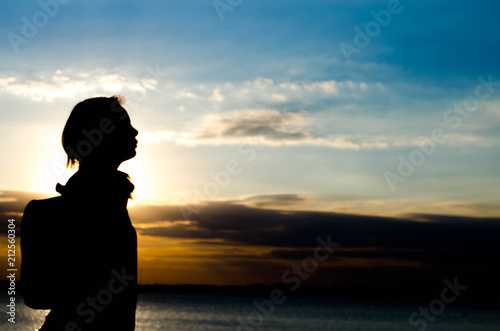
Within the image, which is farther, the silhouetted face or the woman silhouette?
the silhouetted face

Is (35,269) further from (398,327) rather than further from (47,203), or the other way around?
(398,327)

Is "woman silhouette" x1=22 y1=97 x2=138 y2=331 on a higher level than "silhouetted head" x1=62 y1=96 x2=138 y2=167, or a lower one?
lower

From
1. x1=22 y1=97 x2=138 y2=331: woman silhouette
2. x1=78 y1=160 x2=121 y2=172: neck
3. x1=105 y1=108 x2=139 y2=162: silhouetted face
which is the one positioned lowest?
x1=22 y1=97 x2=138 y2=331: woman silhouette

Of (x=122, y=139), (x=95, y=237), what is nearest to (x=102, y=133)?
(x=122, y=139)

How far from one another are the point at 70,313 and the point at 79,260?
0.64 feet

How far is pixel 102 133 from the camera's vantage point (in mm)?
2004

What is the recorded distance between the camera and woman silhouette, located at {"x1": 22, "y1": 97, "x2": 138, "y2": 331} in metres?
1.85

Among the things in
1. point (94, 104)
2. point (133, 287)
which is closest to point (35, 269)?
point (133, 287)

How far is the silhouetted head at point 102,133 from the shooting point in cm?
196

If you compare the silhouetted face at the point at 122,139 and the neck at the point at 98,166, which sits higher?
the silhouetted face at the point at 122,139

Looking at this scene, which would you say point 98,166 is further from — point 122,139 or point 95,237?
point 95,237

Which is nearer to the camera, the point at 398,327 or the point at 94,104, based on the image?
the point at 94,104

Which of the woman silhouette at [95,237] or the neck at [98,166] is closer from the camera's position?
the woman silhouette at [95,237]

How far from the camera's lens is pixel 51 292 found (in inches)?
72.7
